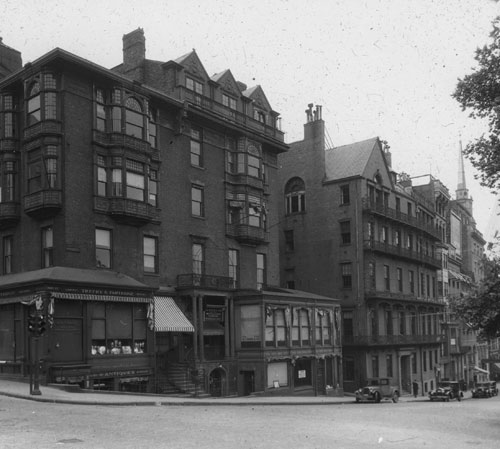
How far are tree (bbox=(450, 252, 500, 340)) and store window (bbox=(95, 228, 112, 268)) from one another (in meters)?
17.7

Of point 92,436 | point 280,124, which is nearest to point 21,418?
point 92,436

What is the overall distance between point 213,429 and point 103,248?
19180 mm

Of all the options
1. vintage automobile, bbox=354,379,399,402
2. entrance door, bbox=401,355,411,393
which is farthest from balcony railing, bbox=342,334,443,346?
vintage automobile, bbox=354,379,399,402

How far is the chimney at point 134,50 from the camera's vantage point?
4256 cm

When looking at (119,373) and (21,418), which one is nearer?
(21,418)

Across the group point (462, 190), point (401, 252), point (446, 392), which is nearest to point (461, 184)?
point (462, 190)

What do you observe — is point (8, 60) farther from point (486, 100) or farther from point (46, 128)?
point (486, 100)

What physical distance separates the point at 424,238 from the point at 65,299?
45.9 m

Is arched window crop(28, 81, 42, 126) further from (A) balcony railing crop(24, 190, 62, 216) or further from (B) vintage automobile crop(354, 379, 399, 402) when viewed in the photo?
(B) vintage automobile crop(354, 379, 399, 402)

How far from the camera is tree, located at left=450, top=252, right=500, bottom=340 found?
25828 millimetres

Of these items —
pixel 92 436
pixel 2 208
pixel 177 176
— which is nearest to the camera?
pixel 92 436

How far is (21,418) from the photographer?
18.4m

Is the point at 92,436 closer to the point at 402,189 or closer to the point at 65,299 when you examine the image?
the point at 65,299

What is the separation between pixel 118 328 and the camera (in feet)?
108
